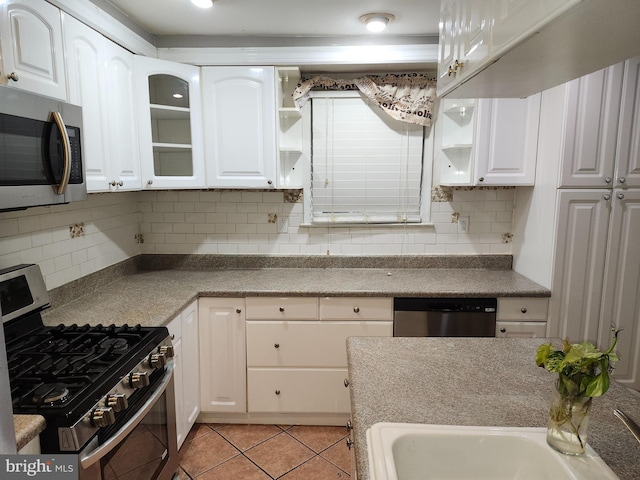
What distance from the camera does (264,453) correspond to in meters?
2.38

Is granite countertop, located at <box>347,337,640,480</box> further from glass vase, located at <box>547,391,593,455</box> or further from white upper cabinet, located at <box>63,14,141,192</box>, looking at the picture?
white upper cabinet, located at <box>63,14,141,192</box>

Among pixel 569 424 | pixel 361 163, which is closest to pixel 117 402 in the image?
pixel 569 424

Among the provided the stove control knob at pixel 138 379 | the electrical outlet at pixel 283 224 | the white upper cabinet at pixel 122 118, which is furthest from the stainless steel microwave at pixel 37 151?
the electrical outlet at pixel 283 224

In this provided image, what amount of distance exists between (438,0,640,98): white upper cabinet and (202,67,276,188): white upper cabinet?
1.37 metres

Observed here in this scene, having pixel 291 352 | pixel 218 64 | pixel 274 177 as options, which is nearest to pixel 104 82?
pixel 218 64

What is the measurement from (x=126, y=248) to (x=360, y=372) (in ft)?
6.78

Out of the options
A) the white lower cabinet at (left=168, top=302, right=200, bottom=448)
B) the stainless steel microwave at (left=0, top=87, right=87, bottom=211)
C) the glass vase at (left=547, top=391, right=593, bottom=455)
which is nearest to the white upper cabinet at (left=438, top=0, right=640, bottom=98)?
the glass vase at (left=547, top=391, right=593, bottom=455)

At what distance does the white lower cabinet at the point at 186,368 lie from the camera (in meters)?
2.18

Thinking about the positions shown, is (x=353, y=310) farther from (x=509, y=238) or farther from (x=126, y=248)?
(x=126, y=248)

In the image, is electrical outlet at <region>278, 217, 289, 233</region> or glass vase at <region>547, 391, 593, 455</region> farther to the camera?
electrical outlet at <region>278, 217, 289, 233</region>

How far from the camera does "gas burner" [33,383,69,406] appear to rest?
122cm

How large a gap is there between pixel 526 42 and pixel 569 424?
83cm

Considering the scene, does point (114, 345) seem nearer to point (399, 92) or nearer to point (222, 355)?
point (222, 355)

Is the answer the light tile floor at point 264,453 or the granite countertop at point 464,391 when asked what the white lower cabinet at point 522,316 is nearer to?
the granite countertop at point 464,391
